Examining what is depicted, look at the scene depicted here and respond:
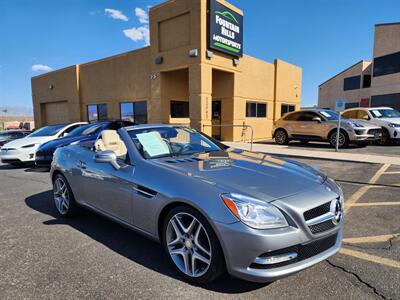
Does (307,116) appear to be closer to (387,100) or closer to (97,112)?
(97,112)

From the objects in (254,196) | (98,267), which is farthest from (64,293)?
(254,196)

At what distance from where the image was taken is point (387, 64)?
32.0m

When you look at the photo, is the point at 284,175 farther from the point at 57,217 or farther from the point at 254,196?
the point at 57,217

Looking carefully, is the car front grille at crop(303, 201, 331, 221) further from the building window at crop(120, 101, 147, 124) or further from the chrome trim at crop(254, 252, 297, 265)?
the building window at crop(120, 101, 147, 124)

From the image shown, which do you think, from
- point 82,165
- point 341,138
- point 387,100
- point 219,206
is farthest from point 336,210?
point 387,100

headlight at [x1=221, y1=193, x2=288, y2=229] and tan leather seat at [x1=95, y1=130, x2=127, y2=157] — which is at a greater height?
tan leather seat at [x1=95, y1=130, x2=127, y2=157]

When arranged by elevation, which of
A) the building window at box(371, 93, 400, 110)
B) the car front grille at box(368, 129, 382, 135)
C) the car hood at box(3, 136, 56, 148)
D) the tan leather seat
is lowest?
the car hood at box(3, 136, 56, 148)

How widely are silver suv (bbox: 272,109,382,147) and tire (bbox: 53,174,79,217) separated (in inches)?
426

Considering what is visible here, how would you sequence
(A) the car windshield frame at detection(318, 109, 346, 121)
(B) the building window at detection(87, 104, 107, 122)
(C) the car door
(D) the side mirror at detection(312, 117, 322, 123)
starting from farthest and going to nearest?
(B) the building window at detection(87, 104, 107, 122), (D) the side mirror at detection(312, 117, 322, 123), (A) the car windshield frame at detection(318, 109, 346, 121), (C) the car door

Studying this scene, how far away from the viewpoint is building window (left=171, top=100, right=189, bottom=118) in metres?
15.5

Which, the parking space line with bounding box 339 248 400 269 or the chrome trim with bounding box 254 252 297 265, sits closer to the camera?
the chrome trim with bounding box 254 252 297 265

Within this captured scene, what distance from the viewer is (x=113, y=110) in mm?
17969

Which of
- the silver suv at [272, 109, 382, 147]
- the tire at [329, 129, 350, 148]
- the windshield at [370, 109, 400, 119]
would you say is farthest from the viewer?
the windshield at [370, 109, 400, 119]

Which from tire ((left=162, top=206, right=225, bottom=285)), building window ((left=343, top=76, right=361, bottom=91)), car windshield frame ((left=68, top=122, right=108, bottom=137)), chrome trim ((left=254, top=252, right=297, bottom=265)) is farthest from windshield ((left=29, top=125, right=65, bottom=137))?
building window ((left=343, top=76, right=361, bottom=91))
